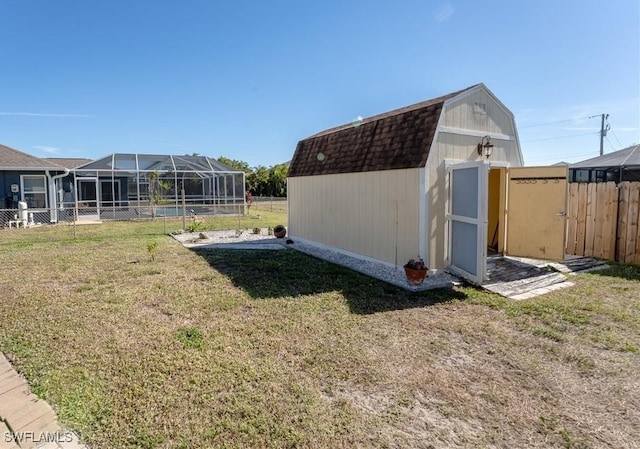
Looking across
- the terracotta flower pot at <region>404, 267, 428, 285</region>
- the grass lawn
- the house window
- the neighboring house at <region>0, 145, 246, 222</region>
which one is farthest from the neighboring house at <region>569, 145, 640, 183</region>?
the house window

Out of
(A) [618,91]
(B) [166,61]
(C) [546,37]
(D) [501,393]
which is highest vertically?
(B) [166,61]

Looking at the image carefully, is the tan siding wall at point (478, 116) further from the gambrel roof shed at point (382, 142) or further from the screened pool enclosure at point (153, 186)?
the screened pool enclosure at point (153, 186)

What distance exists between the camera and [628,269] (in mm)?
6820

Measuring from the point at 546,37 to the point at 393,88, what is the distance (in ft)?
19.6

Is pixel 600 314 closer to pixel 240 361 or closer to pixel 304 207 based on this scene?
pixel 240 361

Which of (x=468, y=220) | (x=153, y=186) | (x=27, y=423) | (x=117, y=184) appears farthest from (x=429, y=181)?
(x=117, y=184)

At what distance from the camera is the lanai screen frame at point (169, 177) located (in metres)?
18.1

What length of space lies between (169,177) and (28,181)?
596 centimetres

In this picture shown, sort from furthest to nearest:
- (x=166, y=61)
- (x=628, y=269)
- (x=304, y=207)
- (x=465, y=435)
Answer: (x=166, y=61)
(x=304, y=207)
(x=628, y=269)
(x=465, y=435)

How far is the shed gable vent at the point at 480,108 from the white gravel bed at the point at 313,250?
3.28 m

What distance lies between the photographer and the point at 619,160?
43.7 feet

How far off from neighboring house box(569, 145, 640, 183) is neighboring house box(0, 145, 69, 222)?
22689mm

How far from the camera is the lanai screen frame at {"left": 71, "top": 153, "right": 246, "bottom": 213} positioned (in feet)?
59.3

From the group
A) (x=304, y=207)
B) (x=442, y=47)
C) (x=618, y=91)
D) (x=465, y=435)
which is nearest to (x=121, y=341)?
(x=465, y=435)
